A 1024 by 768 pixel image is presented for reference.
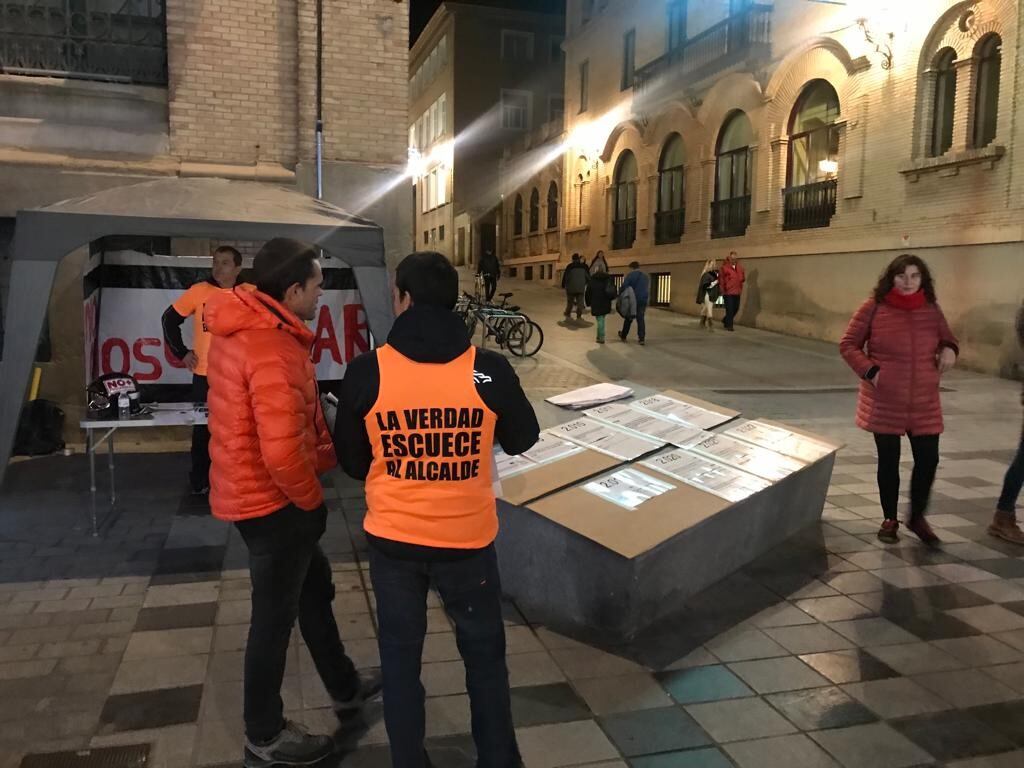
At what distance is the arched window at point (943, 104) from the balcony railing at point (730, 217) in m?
5.85

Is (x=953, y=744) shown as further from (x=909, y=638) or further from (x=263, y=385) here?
(x=263, y=385)

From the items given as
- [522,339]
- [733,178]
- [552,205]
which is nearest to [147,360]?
[522,339]

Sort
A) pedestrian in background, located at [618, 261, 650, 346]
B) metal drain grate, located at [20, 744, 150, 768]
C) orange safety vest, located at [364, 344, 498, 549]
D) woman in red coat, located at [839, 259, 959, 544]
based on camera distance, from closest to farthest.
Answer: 1. orange safety vest, located at [364, 344, 498, 549]
2. metal drain grate, located at [20, 744, 150, 768]
3. woman in red coat, located at [839, 259, 959, 544]
4. pedestrian in background, located at [618, 261, 650, 346]

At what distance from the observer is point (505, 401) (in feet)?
7.91

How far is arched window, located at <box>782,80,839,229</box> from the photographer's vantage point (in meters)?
17.6

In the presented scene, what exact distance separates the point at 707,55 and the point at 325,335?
732 inches

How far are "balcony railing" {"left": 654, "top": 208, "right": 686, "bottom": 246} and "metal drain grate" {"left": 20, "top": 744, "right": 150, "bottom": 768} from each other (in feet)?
73.1

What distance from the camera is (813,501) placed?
5.37 m

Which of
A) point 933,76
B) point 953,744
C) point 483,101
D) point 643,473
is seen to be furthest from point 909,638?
point 483,101

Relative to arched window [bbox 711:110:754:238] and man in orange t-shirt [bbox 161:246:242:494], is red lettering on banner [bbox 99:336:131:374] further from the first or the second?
arched window [bbox 711:110:754:238]

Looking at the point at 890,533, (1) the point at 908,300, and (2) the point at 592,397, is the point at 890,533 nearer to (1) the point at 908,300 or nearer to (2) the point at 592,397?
(1) the point at 908,300

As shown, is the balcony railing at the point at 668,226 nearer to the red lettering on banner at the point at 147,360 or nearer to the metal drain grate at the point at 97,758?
the red lettering on banner at the point at 147,360

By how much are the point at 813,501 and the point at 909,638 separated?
1.54 meters

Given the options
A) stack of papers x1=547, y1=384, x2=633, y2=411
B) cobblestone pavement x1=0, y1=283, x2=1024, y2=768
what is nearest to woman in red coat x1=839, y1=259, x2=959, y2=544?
cobblestone pavement x1=0, y1=283, x2=1024, y2=768
